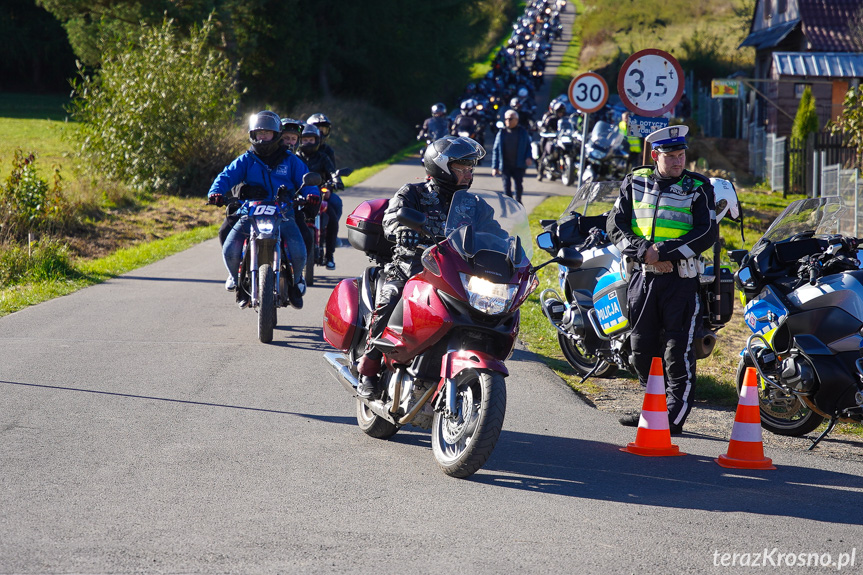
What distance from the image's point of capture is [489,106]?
125ft

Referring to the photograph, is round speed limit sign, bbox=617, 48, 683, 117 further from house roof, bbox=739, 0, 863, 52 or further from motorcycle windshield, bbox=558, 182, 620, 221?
house roof, bbox=739, 0, 863, 52

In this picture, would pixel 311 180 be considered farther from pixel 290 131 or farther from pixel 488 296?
pixel 488 296

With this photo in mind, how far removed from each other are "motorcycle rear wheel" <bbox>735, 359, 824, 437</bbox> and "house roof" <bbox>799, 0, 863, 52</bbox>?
31.5 meters

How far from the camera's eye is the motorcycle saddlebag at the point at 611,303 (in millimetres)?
6953

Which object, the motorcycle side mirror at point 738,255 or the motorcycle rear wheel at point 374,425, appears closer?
the motorcycle rear wheel at point 374,425

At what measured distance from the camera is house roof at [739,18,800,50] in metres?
36.4

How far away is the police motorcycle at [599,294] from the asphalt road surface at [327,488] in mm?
416

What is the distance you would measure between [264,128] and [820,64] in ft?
92.8

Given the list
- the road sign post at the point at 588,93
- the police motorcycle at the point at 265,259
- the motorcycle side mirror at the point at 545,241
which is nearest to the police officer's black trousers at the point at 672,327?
the motorcycle side mirror at the point at 545,241

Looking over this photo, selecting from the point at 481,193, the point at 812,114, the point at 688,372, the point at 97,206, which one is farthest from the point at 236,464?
the point at 812,114

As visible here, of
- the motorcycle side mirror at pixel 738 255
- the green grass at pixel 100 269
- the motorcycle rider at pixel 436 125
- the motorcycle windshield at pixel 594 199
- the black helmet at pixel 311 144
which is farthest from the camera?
the motorcycle rider at pixel 436 125

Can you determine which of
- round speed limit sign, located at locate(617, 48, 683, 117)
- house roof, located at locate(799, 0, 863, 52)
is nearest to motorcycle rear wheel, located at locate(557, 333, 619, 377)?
round speed limit sign, located at locate(617, 48, 683, 117)

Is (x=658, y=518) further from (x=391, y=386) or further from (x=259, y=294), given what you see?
(x=259, y=294)

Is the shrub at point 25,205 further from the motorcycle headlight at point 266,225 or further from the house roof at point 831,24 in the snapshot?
the house roof at point 831,24
